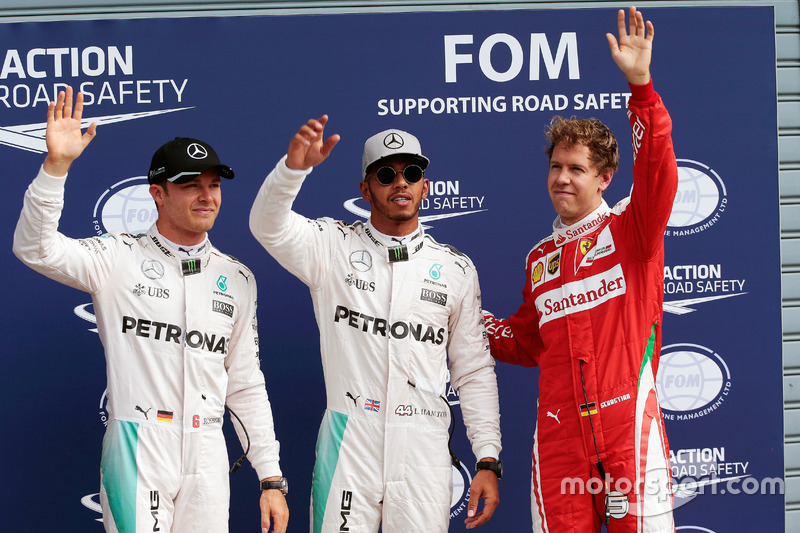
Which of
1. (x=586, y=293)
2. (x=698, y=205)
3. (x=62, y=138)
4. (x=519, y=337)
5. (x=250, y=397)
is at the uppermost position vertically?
(x=698, y=205)

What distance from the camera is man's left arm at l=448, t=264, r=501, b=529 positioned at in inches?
115

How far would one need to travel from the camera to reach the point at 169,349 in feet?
8.82

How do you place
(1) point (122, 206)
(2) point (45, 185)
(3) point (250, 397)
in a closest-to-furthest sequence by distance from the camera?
(2) point (45, 185) < (3) point (250, 397) < (1) point (122, 206)

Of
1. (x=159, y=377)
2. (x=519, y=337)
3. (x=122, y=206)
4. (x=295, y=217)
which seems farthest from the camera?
(x=122, y=206)

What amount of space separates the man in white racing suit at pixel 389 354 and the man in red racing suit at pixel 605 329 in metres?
0.29

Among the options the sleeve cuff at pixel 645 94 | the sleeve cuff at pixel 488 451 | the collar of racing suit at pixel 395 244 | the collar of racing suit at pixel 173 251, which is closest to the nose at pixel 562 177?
the sleeve cuff at pixel 645 94

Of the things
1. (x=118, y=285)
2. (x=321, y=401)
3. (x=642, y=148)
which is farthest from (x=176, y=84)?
(x=642, y=148)

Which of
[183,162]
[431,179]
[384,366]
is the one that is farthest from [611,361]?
[183,162]

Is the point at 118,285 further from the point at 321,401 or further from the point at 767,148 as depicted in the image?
the point at 767,148

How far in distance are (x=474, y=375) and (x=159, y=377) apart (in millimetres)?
1178

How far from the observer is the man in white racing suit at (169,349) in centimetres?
257

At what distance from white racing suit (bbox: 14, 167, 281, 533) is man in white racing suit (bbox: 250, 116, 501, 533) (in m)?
0.32

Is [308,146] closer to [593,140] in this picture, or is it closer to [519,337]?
[593,140]

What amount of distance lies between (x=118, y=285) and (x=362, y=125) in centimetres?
151
